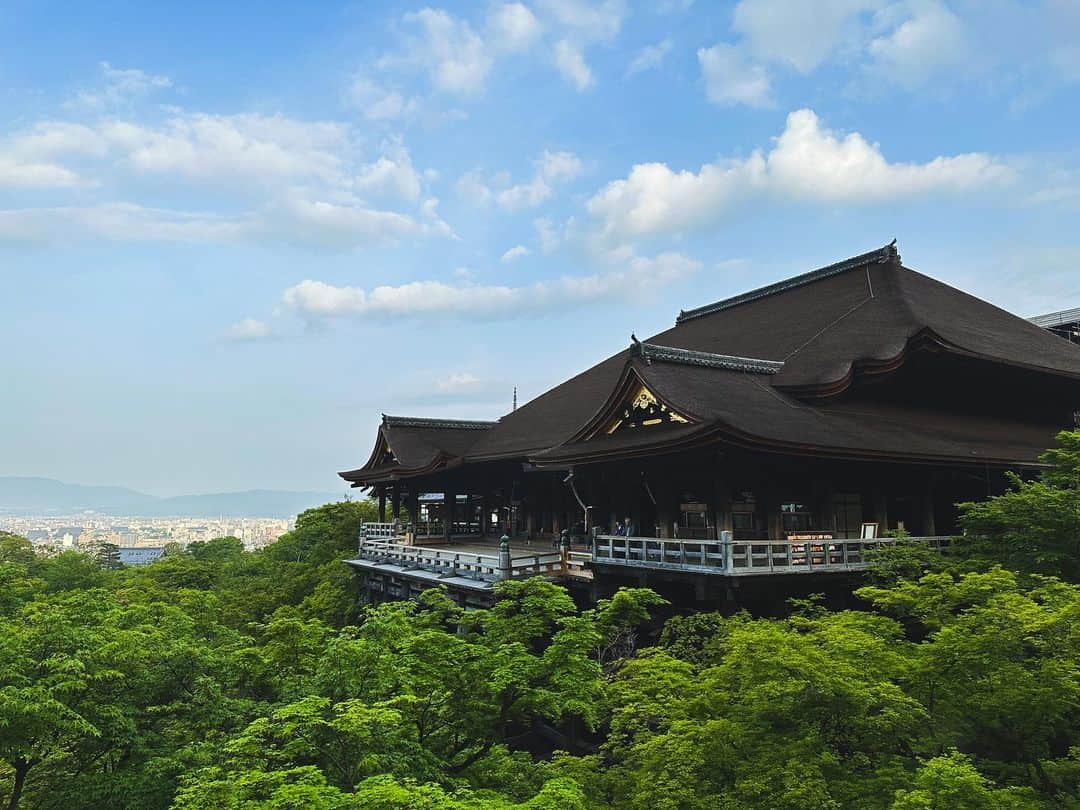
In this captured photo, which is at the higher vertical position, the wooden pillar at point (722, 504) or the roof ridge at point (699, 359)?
the roof ridge at point (699, 359)

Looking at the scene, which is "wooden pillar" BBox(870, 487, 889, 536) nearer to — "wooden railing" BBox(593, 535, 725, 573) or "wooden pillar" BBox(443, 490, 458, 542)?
"wooden railing" BBox(593, 535, 725, 573)

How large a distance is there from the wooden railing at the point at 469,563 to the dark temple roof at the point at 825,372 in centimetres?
→ 281

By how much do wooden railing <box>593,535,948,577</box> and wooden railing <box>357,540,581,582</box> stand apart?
3.07 meters

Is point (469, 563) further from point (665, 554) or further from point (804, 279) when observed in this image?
point (804, 279)

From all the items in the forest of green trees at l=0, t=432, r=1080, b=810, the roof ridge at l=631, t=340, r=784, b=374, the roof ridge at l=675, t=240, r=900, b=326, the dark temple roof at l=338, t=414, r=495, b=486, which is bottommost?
the forest of green trees at l=0, t=432, r=1080, b=810

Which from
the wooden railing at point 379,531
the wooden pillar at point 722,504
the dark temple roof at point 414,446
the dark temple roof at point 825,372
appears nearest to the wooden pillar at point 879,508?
the dark temple roof at point 825,372

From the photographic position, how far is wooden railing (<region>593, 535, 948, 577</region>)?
45.6 feet

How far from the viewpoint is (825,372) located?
1920 centimetres

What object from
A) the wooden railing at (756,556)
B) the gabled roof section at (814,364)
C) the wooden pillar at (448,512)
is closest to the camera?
the wooden railing at (756,556)

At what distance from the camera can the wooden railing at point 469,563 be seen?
19125mm

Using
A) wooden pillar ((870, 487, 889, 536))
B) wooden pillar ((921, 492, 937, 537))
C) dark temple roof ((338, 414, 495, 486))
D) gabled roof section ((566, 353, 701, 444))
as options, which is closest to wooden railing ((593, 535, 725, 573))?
gabled roof section ((566, 353, 701, 444))

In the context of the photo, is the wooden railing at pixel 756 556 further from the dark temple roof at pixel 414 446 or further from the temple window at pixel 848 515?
the dark temple roof at pixel 414 446

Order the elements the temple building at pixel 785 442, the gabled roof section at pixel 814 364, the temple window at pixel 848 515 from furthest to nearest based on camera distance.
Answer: the temple window at pixel 848 515, the gabled roof section at pixel 814 364, the temple building at pixel 785 442

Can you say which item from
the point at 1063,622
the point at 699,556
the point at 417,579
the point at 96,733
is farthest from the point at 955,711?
the point at 417,579
